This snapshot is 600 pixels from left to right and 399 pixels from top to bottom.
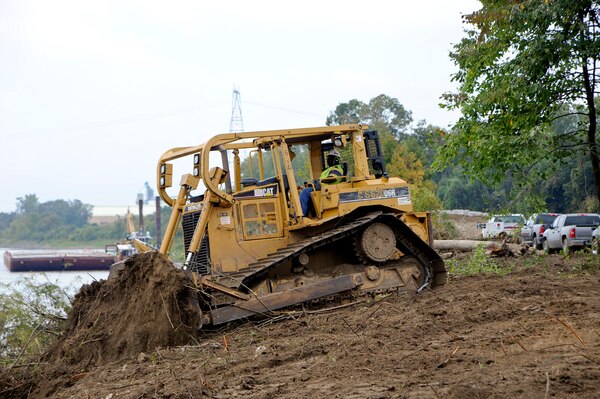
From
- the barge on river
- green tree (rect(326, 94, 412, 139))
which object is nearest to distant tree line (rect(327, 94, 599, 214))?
green tree (rect(326, 94, 412, 139))

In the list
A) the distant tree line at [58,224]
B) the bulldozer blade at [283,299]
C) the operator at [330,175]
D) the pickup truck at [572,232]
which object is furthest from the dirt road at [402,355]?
the distant tree line at [58,224]

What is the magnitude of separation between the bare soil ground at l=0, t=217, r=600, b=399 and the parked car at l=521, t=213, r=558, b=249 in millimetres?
14822

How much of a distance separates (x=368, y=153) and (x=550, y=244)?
14.0m

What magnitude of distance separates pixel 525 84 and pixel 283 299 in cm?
814

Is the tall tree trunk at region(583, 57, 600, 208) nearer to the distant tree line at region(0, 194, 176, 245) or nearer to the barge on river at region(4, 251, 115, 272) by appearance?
the barge on river at region(4, 251, 115, 272)

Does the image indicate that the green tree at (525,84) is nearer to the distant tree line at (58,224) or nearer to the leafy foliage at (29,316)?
the leafy foliage at (29,316)

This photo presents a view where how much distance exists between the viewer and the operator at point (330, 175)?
1309cm

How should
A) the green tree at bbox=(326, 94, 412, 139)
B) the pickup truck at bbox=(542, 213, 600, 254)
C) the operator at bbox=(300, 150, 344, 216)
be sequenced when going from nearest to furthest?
the operator at bbox=(300, 150, 344, 216) → the pickup truck at bbox=(542, 213, 600, 254) → the green tree at bbox=(326, 94, 412, 139)

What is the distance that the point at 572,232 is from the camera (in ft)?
77.8

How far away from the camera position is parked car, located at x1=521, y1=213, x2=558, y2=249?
28.5 m

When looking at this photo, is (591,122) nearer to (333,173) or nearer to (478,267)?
(478,267)

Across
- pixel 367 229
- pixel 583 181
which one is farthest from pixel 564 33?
pixel 583 181

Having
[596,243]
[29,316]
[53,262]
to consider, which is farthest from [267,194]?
[53,262]

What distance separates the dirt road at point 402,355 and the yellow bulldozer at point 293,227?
528mm
